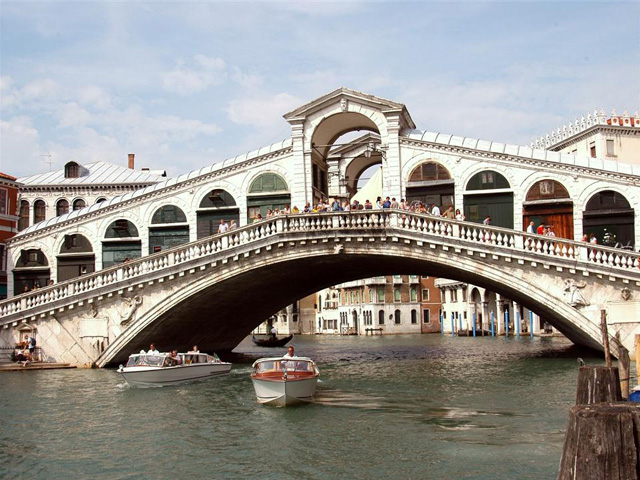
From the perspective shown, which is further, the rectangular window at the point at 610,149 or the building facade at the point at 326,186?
the rectangular window at the point at 610,149

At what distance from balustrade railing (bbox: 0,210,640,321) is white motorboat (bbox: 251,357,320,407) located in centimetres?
732

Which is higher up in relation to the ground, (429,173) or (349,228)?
(429,173)

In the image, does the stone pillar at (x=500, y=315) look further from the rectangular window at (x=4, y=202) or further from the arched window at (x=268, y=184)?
the rectangular window at (x=4, y=202)

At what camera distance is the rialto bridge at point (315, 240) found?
25062mm

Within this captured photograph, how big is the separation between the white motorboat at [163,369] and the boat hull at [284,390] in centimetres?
534

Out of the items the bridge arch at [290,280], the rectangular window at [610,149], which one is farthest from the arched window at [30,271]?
the rectangular window at [610,149]

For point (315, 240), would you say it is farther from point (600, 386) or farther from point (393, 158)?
point (600, 386)

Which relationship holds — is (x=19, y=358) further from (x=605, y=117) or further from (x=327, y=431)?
(x=605, y=117)

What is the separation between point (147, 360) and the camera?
951 inches

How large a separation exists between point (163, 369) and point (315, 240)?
7.05 meters

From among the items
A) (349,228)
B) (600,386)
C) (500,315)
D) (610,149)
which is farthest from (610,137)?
(600,386)

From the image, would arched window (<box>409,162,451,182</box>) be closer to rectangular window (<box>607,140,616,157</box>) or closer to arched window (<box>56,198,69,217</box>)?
arched window (<box>56,198,69,217</box>)

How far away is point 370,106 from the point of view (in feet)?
98.7

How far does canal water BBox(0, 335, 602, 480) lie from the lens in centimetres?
1316
